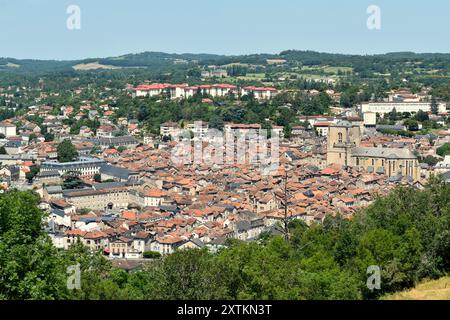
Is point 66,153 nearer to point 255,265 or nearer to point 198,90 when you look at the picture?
point 198,90

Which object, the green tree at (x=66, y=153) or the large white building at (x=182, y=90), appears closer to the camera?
the green tree at (x=66, y=153)

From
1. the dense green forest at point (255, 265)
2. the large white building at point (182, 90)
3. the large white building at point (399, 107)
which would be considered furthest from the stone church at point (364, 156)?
the large white building at point (182, 90)

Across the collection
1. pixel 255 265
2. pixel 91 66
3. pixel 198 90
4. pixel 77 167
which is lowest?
pixel 77 167

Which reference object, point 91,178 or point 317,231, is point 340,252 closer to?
point 317,231

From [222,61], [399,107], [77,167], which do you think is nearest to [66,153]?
[77,167]

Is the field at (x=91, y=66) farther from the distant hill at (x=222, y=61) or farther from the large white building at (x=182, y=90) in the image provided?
the large white building at (x=182, y=90)

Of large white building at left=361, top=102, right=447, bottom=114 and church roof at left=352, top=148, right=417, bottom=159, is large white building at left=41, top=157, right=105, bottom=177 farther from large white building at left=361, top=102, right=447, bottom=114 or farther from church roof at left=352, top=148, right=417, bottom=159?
large white building at left=361, top=102, right=447, bottom=114

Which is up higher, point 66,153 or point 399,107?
point 399,107
